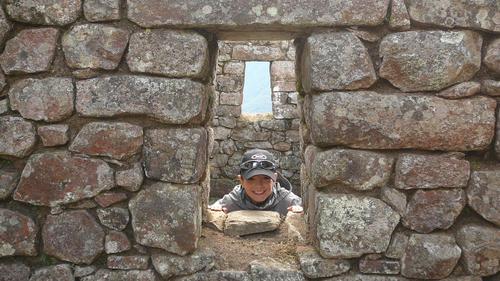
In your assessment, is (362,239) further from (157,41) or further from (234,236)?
(157,41)

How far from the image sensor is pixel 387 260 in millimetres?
2420

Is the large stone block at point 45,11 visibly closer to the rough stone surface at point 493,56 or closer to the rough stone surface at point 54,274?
the rough stone surface at point 54,274

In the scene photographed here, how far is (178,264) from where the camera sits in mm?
2445

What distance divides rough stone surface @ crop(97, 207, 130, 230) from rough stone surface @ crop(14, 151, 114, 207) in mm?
121

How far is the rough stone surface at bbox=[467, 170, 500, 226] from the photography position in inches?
93.4

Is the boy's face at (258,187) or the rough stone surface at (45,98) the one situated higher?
the rough stone surface at (45,98)

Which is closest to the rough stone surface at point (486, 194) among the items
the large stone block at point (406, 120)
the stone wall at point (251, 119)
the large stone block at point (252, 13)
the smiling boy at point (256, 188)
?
the large stone block at point (406, 120)

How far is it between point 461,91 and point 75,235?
90.4 inches

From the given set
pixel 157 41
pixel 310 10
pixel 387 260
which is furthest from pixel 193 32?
pixel 387 260

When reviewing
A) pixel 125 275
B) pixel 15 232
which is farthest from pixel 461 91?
pixel 15 232

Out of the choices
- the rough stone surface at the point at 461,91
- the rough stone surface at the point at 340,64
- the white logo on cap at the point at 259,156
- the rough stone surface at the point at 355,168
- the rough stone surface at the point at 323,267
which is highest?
the rough stone surface at the point at 340,64

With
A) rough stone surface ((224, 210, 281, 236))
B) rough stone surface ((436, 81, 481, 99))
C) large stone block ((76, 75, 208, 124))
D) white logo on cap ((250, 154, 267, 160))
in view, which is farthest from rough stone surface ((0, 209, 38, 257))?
rough stone surface ((436, 81, 481, 99))

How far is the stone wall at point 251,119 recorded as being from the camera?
7.78 m

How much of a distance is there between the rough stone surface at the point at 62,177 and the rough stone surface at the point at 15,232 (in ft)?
0.45
